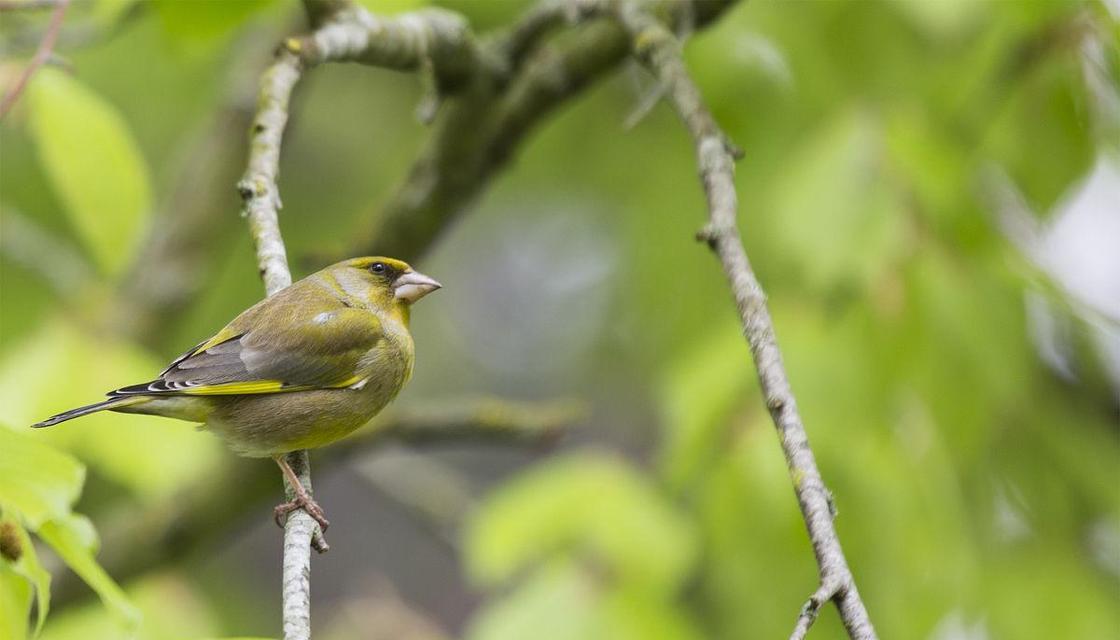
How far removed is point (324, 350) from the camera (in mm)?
4199

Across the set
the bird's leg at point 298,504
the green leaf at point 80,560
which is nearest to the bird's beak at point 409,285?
the bird's leg at point 298,504

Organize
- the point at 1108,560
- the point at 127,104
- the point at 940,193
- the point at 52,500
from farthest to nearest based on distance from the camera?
the point at 127,104
the point at 1108,560
the point at 940,193
the point at 52,500

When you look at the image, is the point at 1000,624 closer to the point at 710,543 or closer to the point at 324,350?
the point at 710,543

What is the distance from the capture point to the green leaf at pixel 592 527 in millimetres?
4426

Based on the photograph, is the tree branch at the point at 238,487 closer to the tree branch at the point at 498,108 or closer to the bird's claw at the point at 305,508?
the tree branch at the point at 498,108

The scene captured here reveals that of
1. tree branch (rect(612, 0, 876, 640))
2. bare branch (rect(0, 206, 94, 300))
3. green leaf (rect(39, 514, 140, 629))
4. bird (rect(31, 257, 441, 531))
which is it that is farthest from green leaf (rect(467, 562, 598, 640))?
bare branch (rect(0, 206, 94, 300))

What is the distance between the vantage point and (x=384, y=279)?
4.52 metres

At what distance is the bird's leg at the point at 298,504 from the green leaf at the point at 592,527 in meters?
1.00

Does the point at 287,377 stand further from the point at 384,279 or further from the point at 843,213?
the point at 843,213

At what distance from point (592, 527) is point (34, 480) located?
2.52 m

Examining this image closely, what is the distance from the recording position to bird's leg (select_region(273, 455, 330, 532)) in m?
3.09

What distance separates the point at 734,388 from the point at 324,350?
1.37 metres

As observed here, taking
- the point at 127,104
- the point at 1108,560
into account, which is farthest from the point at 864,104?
the point at 127,104

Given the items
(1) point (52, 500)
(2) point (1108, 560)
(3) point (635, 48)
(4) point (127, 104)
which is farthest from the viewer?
(4) point (127, 104)
